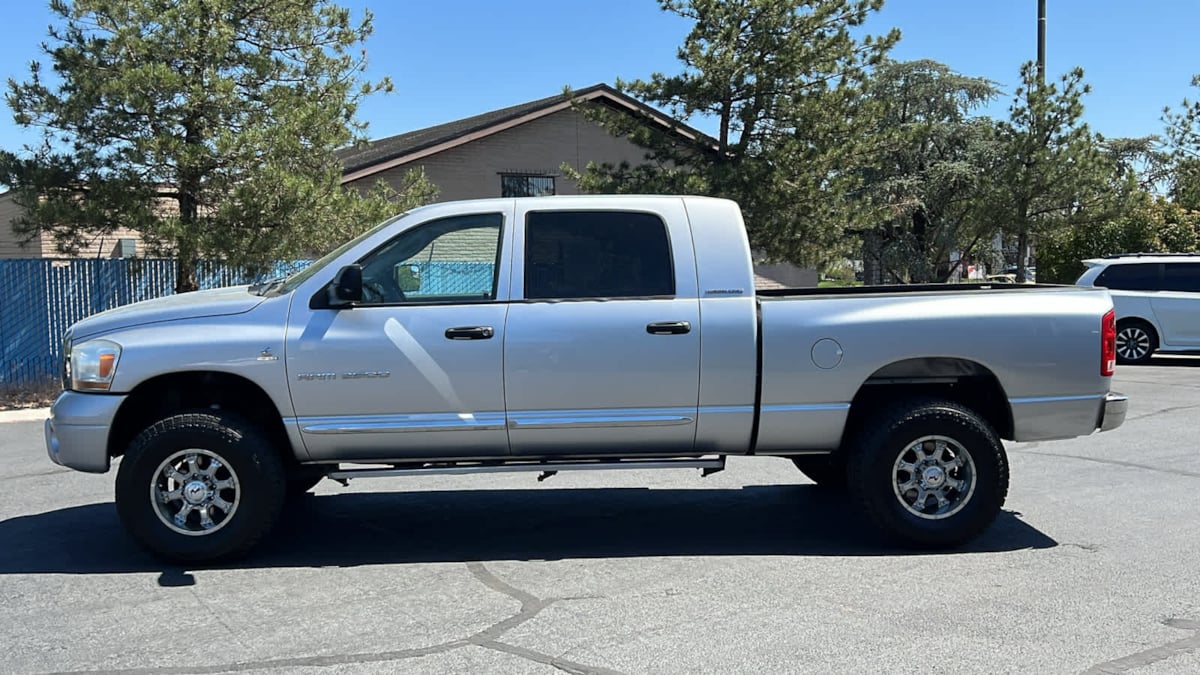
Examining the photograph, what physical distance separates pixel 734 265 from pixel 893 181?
22378 mm

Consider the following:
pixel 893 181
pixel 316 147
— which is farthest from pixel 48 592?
pixel 893 181

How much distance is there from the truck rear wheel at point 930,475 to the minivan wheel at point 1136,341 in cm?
1259

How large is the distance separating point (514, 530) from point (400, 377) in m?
1.49

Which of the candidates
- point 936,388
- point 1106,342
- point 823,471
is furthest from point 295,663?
point 1106,342

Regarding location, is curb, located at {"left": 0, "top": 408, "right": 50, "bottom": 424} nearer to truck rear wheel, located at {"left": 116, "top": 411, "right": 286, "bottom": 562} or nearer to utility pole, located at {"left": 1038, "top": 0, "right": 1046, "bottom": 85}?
truck rear wheel, located at {"left": 116, "top": 411, "right": 286, "bottom": 562}

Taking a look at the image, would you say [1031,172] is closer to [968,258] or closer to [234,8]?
[968,258]

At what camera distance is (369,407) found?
5.84 meters

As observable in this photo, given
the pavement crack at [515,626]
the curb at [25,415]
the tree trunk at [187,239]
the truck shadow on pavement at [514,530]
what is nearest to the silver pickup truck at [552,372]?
the truck shadow on pavement at [514,530]

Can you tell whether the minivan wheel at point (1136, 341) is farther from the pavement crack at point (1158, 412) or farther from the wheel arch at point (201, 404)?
the wheel arch at point (201, 404)

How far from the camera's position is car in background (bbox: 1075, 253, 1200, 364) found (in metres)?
16.5

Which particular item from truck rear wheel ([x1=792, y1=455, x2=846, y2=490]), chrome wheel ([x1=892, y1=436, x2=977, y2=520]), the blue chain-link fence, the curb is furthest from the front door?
the blue chain-link fence

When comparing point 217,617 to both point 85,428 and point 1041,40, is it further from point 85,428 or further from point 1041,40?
point 1041,40

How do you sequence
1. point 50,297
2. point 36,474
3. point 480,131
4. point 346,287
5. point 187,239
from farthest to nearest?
point 480,131 → point 50,297 → point 187,239 → point 36,474 → point 346,287

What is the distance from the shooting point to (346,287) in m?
5.78
